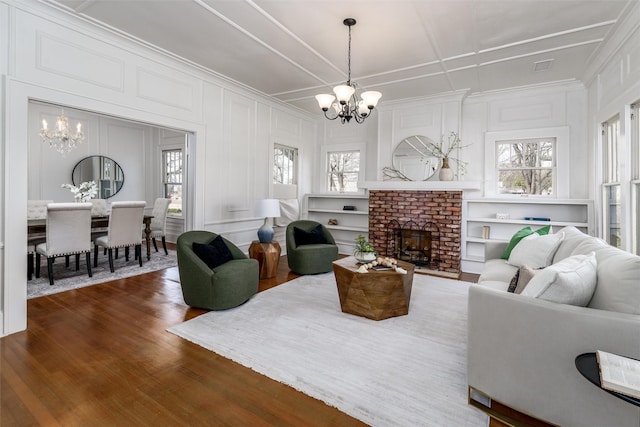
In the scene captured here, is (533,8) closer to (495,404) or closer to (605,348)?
(605,348)

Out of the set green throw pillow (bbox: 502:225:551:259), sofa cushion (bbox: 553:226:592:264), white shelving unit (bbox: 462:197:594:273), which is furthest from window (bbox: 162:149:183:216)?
sofa cushion (bbox: 553:226:592:264)

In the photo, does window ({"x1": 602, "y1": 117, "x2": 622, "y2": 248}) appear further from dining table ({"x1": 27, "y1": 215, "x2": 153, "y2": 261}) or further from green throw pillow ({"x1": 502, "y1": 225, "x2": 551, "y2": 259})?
dining table ({"x1": 27, "y1": 215, "x2": 153, "y2": 261})

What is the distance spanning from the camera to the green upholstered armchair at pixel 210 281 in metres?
3.17

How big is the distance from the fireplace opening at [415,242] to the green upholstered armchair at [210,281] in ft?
10.0

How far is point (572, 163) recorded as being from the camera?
479 centimetres

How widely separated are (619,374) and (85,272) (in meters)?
5.61

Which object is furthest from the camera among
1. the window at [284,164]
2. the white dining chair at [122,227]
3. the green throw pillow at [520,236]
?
the window at [284,164]

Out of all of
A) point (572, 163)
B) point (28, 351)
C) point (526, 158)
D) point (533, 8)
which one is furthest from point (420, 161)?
point (28, 351)

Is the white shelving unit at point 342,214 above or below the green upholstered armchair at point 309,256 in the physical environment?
above

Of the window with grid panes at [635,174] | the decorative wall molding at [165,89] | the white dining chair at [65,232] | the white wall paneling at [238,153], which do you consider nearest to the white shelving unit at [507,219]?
the window with grid panes at [635,174]

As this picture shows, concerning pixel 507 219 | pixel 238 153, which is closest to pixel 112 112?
pixel 238 153

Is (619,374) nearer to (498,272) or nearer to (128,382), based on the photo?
(498,272)

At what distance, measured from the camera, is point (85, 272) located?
15.0ft

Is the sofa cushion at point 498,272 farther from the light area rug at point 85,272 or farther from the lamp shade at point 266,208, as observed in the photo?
the light area rug at point 85,272
